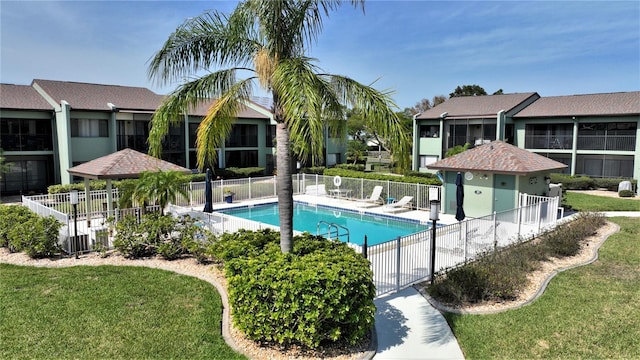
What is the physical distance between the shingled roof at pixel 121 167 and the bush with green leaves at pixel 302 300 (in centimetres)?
932

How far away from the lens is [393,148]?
7551 mm

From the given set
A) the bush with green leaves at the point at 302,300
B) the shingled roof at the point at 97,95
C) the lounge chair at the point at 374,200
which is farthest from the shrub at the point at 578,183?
the shingled roof at the point at 97,95

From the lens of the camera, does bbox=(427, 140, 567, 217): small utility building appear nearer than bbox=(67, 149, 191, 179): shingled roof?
No

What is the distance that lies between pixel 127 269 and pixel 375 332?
6.87 m

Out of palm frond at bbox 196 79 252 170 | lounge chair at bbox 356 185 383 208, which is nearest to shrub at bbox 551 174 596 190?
lounge chair at bbox 356 185 383 208

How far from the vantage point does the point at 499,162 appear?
1794cm

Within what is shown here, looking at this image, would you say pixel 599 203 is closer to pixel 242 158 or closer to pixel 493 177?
pixel 493 177

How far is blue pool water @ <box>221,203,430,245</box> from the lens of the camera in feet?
61.4

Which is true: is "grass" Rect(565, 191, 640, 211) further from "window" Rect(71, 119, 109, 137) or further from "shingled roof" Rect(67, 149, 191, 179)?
"window" Rect(71, 119, 109, 137)

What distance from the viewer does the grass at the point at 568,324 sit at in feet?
23.2

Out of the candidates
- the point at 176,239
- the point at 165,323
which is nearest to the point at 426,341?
the point at 165,323

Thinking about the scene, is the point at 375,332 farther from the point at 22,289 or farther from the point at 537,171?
the point at 537,171

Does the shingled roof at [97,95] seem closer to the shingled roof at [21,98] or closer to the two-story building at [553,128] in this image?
the shingled roof at [21,98]

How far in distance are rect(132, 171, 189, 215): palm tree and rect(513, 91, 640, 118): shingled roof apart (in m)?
29.2
